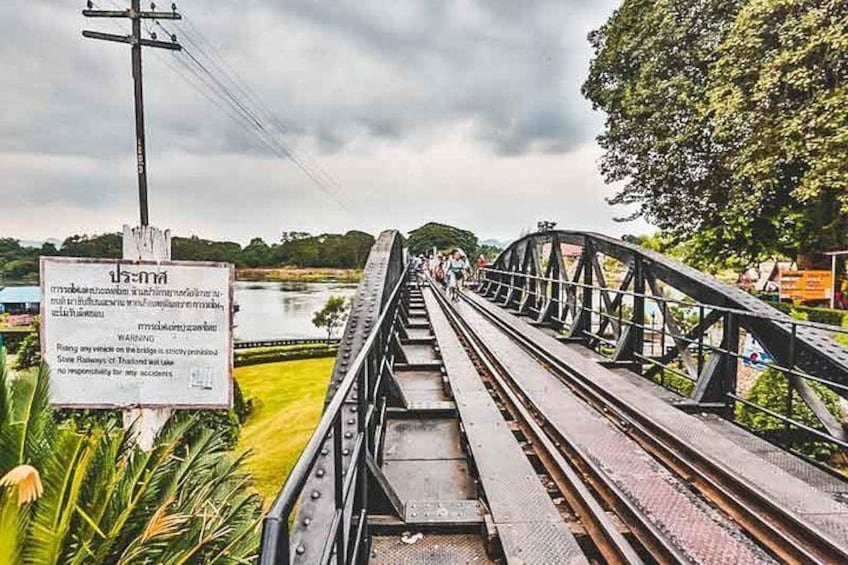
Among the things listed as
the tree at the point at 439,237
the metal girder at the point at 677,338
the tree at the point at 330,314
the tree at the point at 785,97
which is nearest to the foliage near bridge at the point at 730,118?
the tree at the point at 785,97

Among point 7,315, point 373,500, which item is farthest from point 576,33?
point 7,315

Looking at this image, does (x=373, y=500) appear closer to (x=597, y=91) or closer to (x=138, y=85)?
(x=138, y=85)

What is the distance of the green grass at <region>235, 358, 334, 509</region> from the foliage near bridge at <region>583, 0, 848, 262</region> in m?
11.1

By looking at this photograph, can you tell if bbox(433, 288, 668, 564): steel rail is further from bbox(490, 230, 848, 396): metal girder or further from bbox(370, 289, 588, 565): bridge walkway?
bbox(490, 230, 848, 396): metal girder

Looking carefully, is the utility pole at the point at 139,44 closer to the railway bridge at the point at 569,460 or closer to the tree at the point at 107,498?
the railway bridge at the point at 569,460

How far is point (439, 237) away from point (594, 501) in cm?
9216

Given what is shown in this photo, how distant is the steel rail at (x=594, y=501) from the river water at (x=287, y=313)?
41.7 m

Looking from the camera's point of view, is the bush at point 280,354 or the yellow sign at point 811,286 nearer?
the yellow sign at point 811,286

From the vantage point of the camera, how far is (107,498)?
268 cm

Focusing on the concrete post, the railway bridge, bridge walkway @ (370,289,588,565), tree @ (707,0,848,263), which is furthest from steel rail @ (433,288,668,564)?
tree @ (707,0,848,263)

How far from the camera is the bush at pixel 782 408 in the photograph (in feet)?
23.8

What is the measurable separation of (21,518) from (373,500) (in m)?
1.47

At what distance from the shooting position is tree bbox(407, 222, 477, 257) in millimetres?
91312

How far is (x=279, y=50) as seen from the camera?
58.5ft
